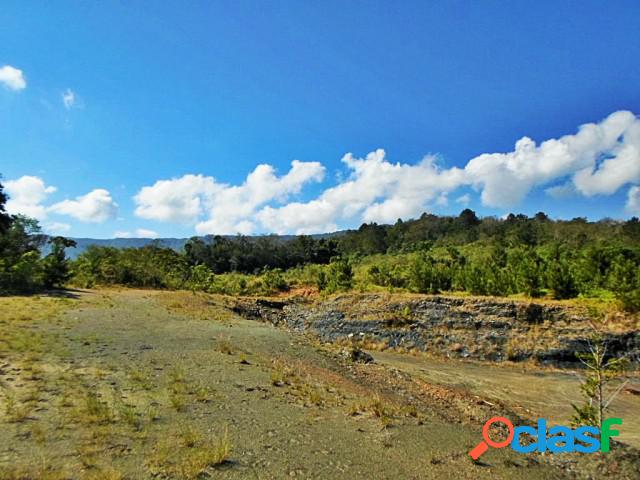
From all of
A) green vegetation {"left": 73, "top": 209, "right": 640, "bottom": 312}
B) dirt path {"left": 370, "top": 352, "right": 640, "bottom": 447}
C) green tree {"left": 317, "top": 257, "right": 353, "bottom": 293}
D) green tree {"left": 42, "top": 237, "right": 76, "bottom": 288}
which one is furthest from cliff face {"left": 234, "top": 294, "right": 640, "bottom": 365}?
green tree {"left": 42, "top": 237, "right": 76, "bottom": 288}

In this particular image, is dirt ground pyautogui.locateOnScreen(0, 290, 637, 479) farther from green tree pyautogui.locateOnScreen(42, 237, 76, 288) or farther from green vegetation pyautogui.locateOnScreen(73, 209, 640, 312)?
green tree pyautogui.locateOnScreen(42, 237, 76, 288)

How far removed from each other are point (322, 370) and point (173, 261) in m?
32.8

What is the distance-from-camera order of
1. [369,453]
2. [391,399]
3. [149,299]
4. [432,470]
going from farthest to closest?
1. [149,299]
2. [391,399]
3. [369,453]
4. [432,470]

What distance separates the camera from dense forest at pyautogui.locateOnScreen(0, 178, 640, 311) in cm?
1864

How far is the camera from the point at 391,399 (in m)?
8.82

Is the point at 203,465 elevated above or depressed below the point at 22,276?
below

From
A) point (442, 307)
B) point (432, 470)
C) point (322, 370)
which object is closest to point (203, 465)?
point (432, 470)

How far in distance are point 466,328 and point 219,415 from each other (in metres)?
14.4

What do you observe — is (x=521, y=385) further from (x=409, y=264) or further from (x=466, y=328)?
(x=409, y=264)

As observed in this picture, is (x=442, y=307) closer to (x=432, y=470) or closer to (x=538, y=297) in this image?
(x=538, y=297)

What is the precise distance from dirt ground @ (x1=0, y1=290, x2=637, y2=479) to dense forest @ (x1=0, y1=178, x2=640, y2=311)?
32.6 feet

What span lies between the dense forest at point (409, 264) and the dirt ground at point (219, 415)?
994 centimetres

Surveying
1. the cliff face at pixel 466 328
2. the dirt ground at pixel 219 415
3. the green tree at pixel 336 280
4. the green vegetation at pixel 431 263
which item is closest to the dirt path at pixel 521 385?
the dirt ground at pixel 219 415

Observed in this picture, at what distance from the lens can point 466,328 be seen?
17.7 m
